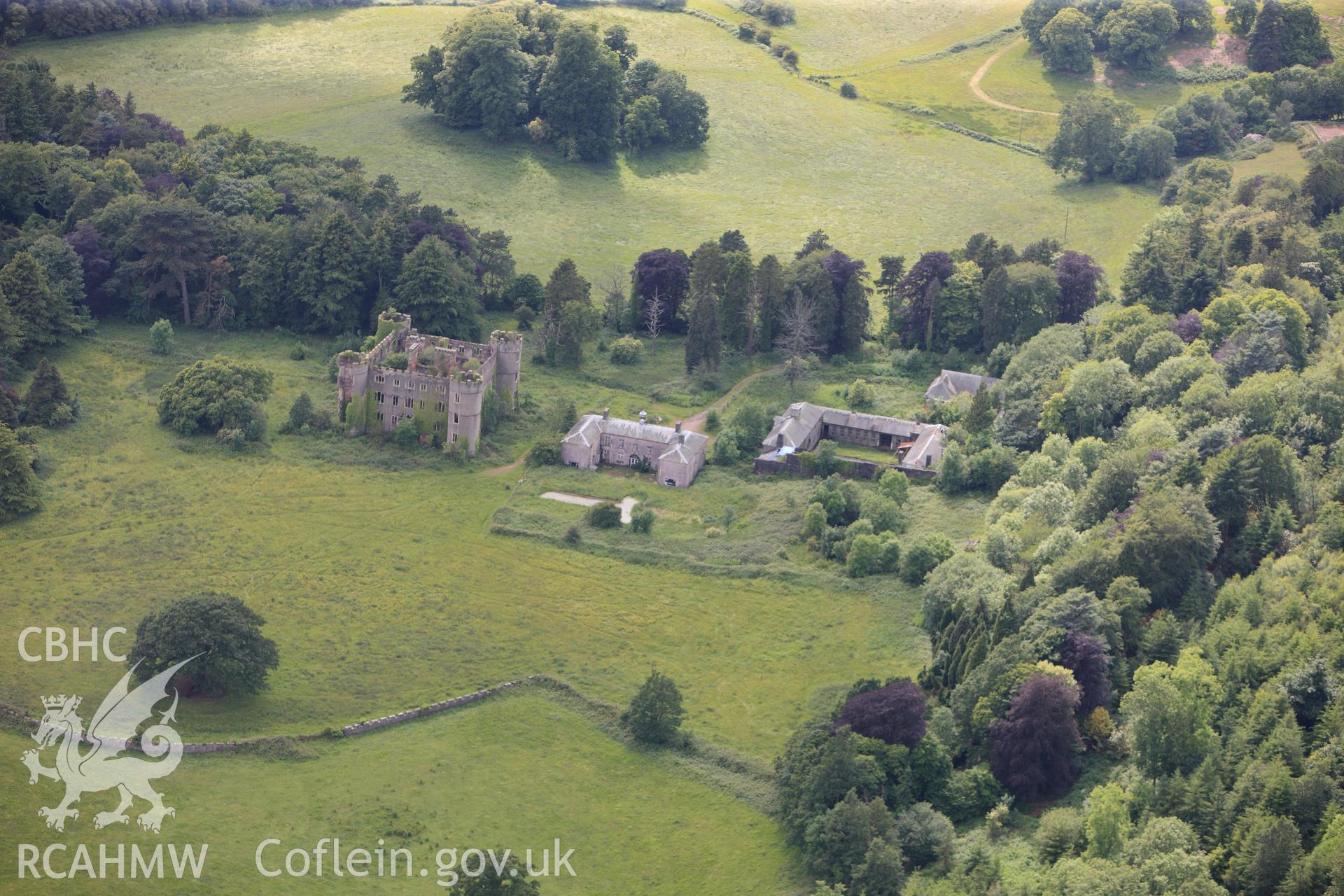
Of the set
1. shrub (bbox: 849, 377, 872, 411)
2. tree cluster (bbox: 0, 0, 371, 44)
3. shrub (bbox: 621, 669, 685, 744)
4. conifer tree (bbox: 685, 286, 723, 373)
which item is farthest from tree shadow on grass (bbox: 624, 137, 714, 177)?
shrub (bbox: 621, 669, 685, 744)

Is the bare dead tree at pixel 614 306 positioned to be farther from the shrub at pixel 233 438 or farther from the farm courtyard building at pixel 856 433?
the shrub at pixel 233 438

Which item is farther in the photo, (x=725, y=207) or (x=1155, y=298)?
(x=725, y=207)

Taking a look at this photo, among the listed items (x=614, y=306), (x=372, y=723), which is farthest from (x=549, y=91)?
(x=372, y=723)

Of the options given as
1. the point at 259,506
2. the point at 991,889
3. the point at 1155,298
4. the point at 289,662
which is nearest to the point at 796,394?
the point at 1155,298

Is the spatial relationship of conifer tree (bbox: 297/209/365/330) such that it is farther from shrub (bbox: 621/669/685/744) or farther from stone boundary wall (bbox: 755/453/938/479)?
shrub (bbox: 621/669/685/744)

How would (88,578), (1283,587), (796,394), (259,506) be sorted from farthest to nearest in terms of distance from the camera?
(796,394), (259,506), (88,578), (1283,587)

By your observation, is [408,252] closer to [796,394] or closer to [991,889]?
[796,394]
